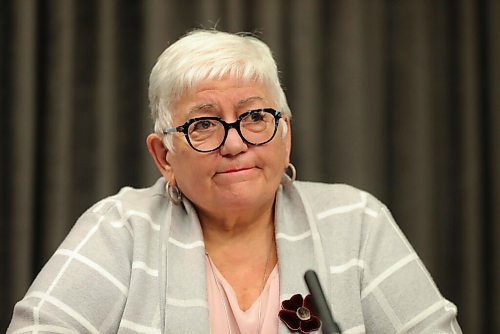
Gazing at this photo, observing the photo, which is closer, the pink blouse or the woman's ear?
the pink blouse

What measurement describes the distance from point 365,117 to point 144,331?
1275mm

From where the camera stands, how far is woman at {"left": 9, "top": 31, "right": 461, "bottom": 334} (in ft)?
5.48

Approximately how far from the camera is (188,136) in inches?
69.9

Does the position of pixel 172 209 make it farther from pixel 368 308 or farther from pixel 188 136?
pixel 368 308

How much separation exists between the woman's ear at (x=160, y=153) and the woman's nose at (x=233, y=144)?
222 mm

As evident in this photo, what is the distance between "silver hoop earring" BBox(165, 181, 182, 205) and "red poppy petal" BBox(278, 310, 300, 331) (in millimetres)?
430

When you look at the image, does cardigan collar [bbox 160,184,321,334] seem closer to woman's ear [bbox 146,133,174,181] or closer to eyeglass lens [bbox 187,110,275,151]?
woman's ear [bbox 146,133,174,181]

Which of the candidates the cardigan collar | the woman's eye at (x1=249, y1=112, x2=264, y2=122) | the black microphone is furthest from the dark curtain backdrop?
the black microphone

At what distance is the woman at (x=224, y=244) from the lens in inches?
65.8

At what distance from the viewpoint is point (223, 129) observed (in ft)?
5.73

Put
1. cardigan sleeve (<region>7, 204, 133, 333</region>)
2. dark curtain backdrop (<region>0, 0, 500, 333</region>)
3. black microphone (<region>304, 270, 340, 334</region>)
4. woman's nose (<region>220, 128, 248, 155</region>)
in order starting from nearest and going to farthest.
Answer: black microphone (<region>304, 270, 340, 334</region>), cardigan sleeve (<region>7, 204, 133, 333</region>), woman's nose (<region>220, 128, 248, 155</region>), dark curtain backdrop (<region>0, 0, 500, 333</region>)

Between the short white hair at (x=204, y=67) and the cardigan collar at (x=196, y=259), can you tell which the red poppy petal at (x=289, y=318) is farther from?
the short white hair at (x=204, y=67)

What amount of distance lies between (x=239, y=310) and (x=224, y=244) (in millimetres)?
217

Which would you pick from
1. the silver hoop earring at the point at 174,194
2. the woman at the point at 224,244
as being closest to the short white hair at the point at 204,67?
the woman at the point at 224,244
